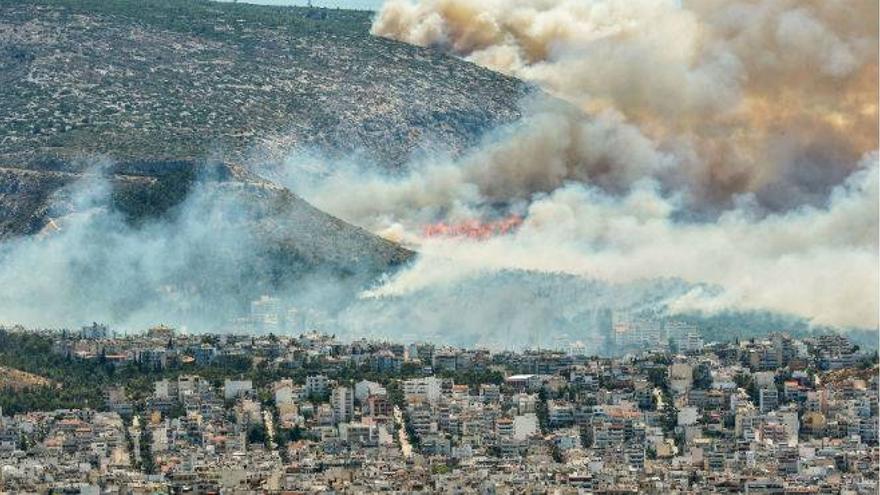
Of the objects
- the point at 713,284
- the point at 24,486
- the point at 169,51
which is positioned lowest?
the point at 24,486

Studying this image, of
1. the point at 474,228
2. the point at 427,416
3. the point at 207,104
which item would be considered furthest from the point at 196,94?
the point at 427,416

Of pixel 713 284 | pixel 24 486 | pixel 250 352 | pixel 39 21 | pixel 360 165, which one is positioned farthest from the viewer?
pixel 39 21

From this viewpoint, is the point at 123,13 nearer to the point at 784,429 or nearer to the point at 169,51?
the point at 169,51

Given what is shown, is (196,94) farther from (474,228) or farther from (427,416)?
(427,416)

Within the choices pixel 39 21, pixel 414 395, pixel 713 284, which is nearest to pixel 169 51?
pixel 39 21

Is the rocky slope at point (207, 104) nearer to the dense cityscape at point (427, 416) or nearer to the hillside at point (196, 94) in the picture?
the hillside at point (196, 94)

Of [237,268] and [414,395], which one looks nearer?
[414,395]

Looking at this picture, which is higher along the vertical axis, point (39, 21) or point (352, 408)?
point (39, 21)

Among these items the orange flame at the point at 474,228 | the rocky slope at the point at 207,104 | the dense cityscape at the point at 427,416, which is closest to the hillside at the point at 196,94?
the rocky slope at the point at 207,104
